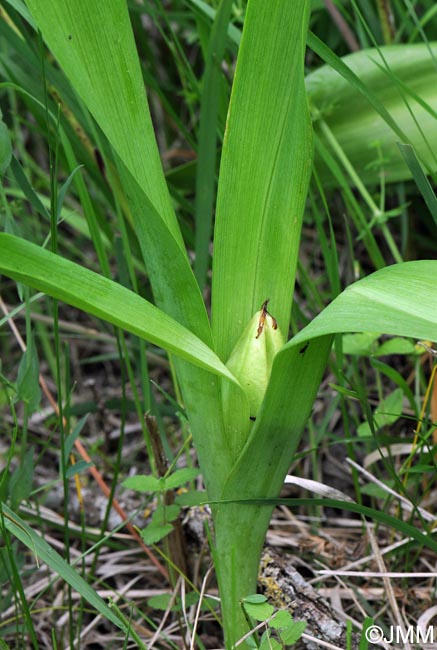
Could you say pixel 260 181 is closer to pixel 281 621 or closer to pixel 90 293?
pixel 90 293

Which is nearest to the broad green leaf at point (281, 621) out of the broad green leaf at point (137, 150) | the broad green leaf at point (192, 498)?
the broad green leaf at point (137, 150)

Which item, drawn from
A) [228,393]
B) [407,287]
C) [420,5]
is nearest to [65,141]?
[228,393]

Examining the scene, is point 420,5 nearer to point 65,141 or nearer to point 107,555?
point 65,141

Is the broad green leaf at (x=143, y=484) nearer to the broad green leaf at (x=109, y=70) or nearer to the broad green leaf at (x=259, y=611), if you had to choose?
the broad green leaf at (x=259, y=611)

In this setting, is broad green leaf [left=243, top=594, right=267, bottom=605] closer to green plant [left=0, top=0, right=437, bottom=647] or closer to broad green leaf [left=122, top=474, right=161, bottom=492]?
green plant [left=0, top=0, right=437, bottom=647]

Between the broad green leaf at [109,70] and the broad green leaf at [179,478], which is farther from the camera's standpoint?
the broad green leaf at [179,478]

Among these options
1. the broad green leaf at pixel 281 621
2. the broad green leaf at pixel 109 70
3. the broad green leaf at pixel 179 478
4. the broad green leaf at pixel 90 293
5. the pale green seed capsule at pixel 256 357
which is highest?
the broad green leaf at pixel 109 70

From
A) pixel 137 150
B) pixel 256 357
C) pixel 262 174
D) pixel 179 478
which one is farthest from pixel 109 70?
pixel 179 478
